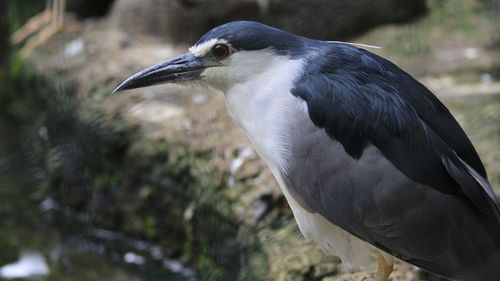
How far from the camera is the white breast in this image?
6.95ft

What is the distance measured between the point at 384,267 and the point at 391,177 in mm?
411

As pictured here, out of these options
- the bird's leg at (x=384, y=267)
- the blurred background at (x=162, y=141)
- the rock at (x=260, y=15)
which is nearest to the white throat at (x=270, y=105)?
the bird's leg at (x=384, y=267)

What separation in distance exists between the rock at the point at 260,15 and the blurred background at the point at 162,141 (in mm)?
14

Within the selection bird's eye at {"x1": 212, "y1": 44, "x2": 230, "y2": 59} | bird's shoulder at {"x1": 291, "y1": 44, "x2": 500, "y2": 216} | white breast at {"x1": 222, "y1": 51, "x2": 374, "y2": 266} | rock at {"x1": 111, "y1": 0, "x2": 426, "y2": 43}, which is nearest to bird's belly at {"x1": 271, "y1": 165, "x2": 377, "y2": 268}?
white breast at {"x1": 222, "y1": 51, "x2": 374, "y2": 266}

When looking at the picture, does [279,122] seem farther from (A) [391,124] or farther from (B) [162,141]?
(B) [162,141]

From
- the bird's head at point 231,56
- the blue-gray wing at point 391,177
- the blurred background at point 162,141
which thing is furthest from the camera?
the blurred background at point 162,141

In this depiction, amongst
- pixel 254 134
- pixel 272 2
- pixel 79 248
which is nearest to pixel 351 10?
pixel 272 2

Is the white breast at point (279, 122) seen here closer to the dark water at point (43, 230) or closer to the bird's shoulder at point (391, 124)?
the bird's shoulder at point (391, 124)

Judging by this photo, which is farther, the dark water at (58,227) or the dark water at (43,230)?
the dark water at (43,230)

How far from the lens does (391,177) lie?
2045 mm

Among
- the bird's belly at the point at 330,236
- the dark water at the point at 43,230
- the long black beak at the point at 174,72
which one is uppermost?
the long black beak at the point at 174,72

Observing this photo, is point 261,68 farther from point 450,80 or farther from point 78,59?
point 78,59

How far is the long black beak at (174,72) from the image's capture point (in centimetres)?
228

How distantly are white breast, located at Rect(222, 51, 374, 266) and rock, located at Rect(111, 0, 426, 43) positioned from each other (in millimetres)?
2112
